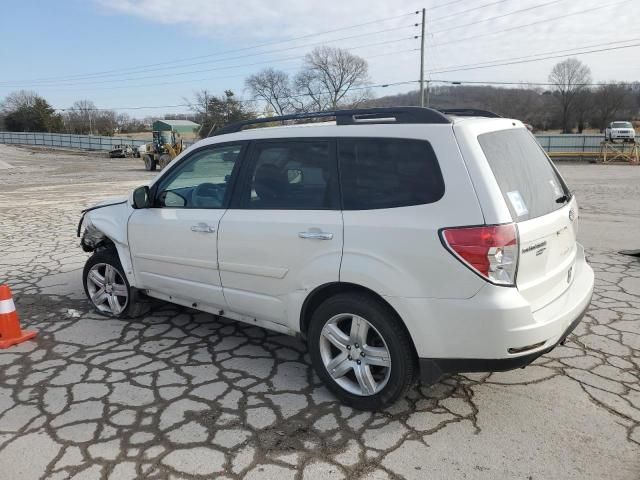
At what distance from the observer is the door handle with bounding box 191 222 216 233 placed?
3.75 metres

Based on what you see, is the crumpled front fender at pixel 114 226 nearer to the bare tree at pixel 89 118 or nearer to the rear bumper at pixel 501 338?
the rear bumper at pixel 501 338

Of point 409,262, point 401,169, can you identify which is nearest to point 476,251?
point 409,262

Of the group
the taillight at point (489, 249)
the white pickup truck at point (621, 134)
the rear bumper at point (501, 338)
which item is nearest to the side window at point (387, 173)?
the taillight at point (489, 249)

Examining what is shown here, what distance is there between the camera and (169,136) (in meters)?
31.5

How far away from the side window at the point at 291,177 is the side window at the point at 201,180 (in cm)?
27

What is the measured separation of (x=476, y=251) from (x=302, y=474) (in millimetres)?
1443

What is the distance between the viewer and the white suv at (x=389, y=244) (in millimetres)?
2658

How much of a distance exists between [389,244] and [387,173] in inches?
17.4

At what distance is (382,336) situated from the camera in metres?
2.93

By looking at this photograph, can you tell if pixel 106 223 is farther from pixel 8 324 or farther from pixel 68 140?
pixel 68 140

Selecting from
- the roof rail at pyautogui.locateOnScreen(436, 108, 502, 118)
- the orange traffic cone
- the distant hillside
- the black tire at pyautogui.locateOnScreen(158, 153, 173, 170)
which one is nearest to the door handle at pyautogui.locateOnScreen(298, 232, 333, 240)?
the roof rail at pyautogui.locateOnScreen(436, 108, 502, 118)

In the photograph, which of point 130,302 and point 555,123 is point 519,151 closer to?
point 130,302

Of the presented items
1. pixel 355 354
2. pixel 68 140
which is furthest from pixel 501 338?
→ pixel 68 140

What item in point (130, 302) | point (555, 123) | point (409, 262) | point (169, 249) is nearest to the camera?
point (409, 262)
